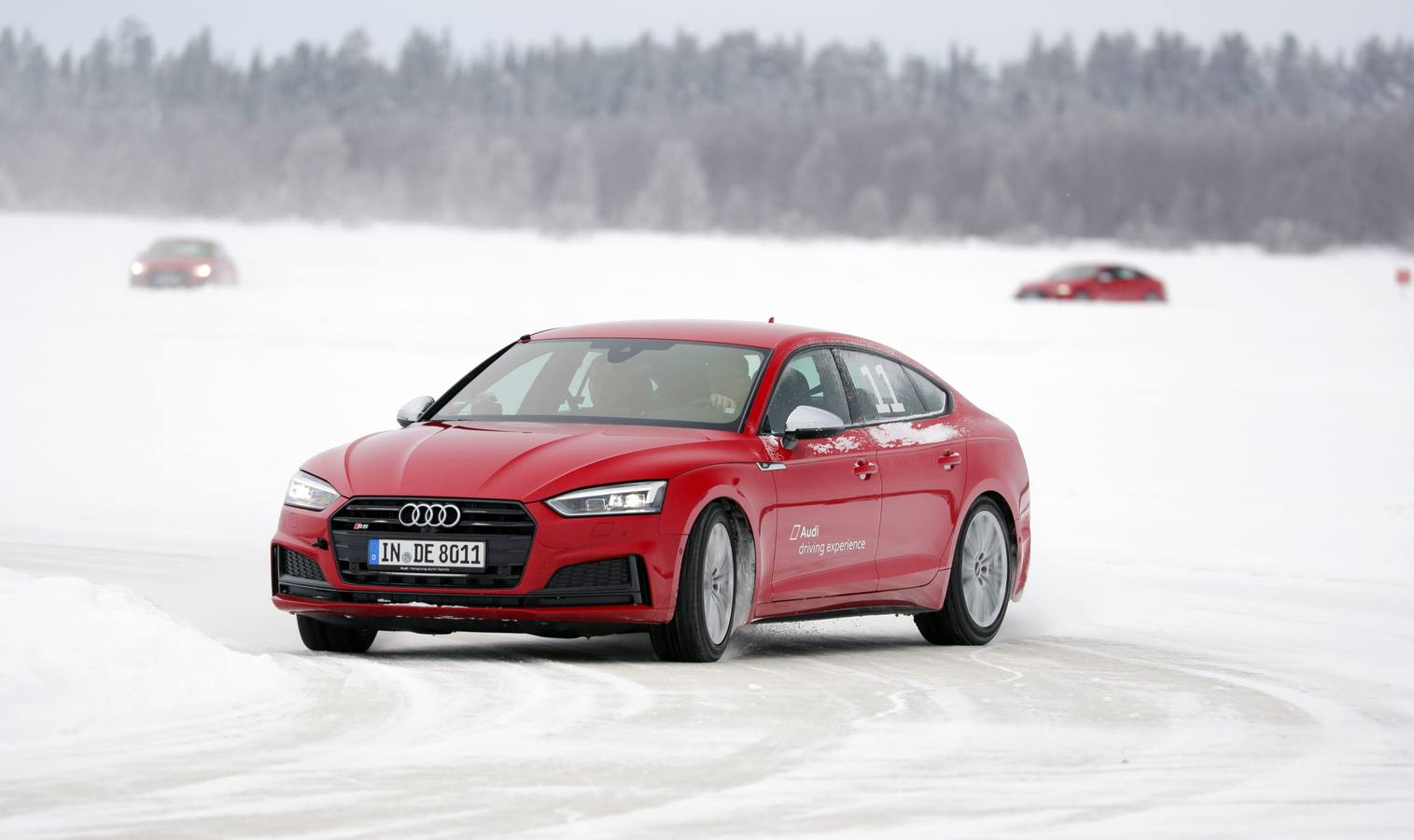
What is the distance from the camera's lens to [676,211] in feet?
481

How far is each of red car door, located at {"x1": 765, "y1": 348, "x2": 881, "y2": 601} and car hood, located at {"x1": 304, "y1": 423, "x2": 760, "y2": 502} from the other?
0.36 meters

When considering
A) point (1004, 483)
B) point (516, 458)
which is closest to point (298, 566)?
point (516, 458)

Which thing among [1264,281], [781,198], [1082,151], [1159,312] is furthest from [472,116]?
[1159,312]

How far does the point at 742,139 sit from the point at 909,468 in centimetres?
15745

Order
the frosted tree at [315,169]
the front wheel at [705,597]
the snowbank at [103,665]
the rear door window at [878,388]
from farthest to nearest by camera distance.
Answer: the frosted tree at [315,169]
the rear door window at [878,388]
the front wheel at [705,597]
the snowbank at [103,665]

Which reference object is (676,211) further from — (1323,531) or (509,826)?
(509,826)

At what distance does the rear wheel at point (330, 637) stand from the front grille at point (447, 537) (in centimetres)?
62

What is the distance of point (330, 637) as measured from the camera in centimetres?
976

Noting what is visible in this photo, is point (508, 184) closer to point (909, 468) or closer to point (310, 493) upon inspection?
point (909, 468)

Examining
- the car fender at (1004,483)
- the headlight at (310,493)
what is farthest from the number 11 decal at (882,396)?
the headlight at (310,493)

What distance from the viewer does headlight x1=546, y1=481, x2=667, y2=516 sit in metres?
9.01

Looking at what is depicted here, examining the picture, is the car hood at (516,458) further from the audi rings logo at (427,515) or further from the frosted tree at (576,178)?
the frosted tree at (576,178)

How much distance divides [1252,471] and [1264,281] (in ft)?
193

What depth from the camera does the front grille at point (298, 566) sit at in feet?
30.5
